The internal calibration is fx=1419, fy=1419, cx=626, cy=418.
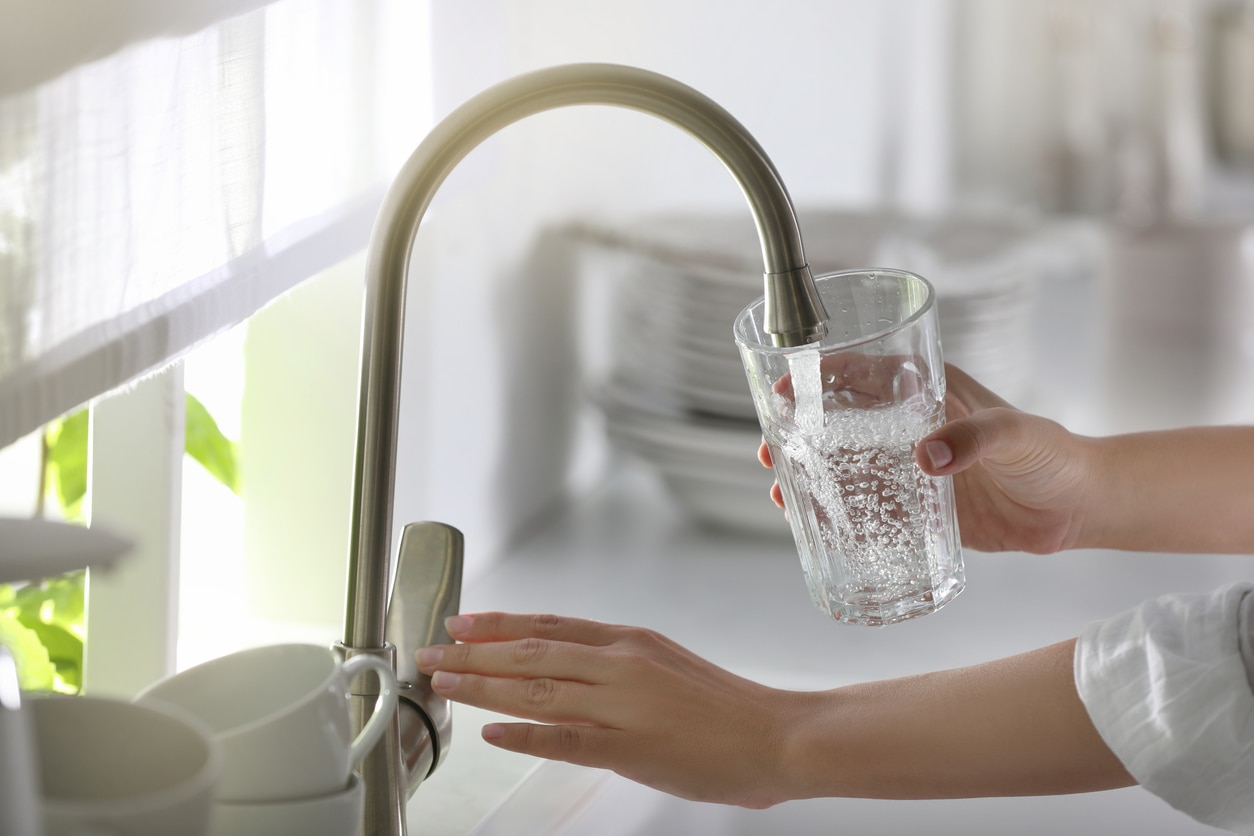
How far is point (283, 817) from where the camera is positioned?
54 centimetres

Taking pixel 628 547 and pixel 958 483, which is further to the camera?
pixel 628 547

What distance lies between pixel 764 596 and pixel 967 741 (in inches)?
19.4

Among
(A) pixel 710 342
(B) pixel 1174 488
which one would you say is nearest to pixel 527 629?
(B) pixel 1174 488

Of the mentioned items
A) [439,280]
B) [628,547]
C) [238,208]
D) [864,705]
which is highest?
[238,208]

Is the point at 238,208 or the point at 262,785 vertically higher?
the point at 238,208

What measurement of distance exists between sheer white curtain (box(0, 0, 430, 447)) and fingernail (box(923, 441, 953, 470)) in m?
0.36

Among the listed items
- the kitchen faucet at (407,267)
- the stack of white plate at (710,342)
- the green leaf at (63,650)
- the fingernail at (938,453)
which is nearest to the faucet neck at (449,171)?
the kitchen faucet at (407,267)

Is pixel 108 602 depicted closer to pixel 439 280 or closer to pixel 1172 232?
pixel 439 280

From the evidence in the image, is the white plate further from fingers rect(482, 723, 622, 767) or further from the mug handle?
fingers rect(482, 723, 622, 767)

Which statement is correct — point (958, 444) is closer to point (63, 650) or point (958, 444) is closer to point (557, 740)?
point (557, 740)

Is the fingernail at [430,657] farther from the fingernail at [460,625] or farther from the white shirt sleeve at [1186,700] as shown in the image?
the white shirt sleeve at [1186,700]

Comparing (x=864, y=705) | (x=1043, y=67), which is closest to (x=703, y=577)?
(x=864, y=705)

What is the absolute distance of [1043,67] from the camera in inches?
122

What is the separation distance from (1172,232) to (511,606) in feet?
3.60
